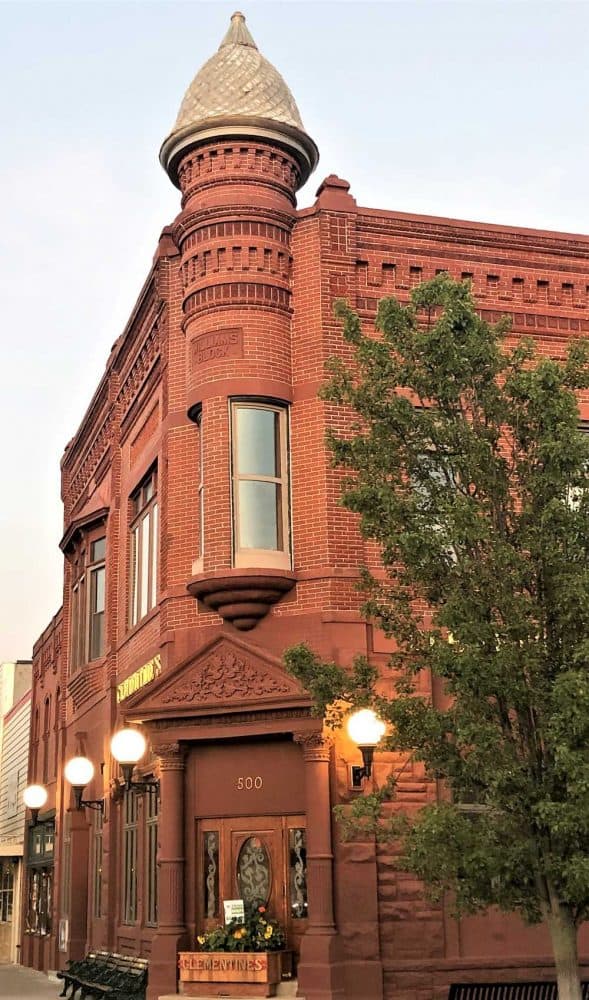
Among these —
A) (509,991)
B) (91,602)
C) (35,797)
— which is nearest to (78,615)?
(91,602)

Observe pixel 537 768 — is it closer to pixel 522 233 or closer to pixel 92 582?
pixel 522 233

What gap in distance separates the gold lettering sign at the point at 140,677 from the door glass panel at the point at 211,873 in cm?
266

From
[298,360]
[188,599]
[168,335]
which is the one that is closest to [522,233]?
[298,360]

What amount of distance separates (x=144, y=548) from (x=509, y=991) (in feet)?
32.2

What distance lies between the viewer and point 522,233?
19203mm

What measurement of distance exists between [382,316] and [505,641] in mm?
3527

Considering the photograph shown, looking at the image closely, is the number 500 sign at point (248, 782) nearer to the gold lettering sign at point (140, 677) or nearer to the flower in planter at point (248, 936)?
the flower in planter at point (248, 936)

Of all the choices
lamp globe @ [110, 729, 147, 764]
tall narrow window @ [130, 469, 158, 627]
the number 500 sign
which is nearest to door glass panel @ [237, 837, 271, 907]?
the number 500 sign

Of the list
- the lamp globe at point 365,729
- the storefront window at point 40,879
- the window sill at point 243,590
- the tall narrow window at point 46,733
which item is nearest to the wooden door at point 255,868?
the lamp globe at point 365,729

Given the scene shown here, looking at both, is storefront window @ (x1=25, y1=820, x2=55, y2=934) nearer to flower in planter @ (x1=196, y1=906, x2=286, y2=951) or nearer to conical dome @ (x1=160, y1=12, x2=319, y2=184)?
flower in planter @ (x1=196, y1=906, x2=286, y2=951)

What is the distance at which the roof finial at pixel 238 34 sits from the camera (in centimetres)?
1991

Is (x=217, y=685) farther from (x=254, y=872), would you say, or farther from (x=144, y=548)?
(x=144, y=548)

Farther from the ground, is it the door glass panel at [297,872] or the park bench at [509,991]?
the door glass panel at [297,872]

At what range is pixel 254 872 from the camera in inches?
657
